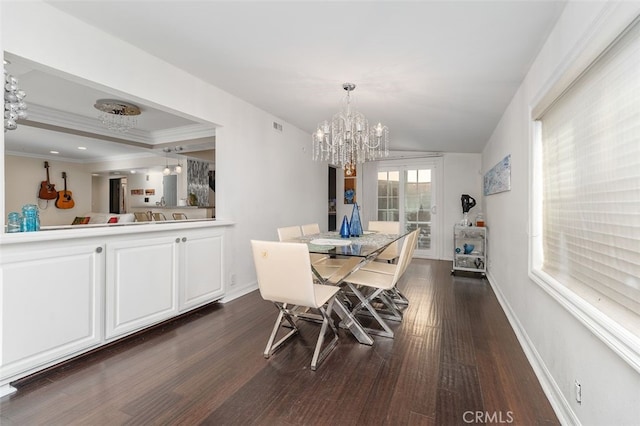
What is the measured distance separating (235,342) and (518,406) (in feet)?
6.40

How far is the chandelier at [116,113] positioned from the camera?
11.5 feet

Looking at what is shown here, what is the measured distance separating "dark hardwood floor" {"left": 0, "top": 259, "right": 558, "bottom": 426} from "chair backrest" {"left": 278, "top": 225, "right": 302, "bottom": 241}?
91 cm

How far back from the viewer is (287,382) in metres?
1.81

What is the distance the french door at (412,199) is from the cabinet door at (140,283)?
474 centimetres

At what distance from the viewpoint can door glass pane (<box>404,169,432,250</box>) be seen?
240 inches

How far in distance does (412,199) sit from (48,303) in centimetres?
584

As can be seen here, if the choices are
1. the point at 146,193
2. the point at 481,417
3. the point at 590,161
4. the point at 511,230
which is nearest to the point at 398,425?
the point at 481,417

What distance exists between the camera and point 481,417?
1.50 meters

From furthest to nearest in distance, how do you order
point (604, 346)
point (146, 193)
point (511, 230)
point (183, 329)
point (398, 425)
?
point (146, 193)
point (511, 230)
point (183, 329)
point (398, 425)
point (604, 346)

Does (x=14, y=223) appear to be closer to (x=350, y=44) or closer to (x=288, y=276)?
(x=288, y=276)

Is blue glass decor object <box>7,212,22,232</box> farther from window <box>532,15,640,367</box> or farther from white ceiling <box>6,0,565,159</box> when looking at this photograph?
window <box>532,15,640,367</box>

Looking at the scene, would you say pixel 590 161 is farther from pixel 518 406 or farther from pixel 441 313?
pixel 441 313

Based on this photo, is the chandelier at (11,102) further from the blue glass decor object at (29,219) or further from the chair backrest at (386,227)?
the chair backrest at (386,227)

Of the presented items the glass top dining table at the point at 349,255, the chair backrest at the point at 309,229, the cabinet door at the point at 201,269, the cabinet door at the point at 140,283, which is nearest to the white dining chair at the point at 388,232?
the chair backrest at the point at 309,229
